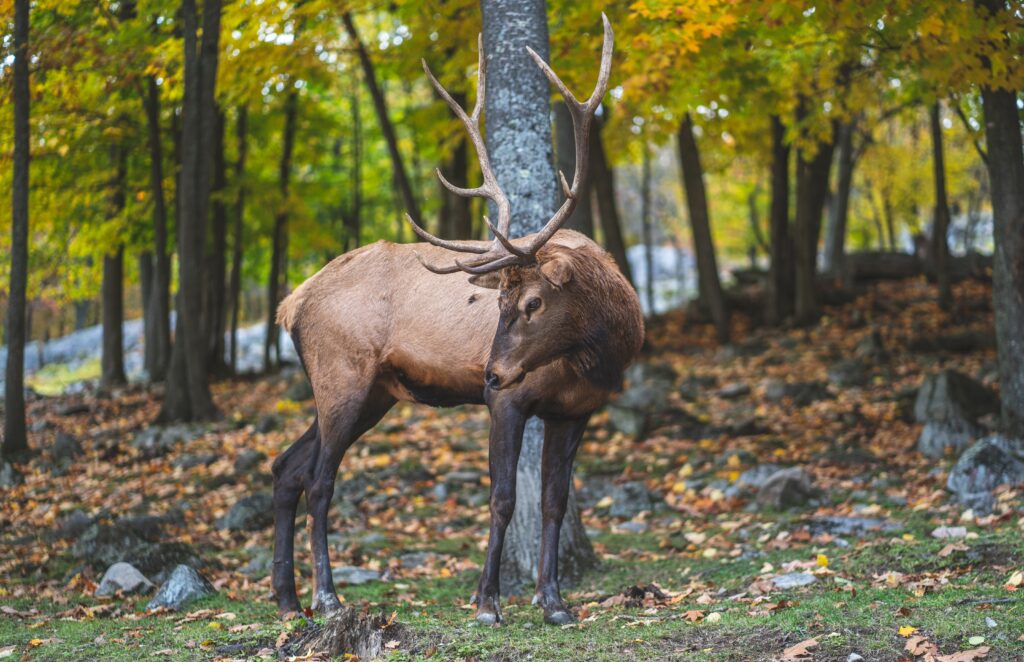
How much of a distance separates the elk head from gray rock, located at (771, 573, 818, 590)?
1874mm

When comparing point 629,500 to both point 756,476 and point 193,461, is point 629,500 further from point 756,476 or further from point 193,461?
point 193,461

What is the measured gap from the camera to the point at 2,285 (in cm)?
2003

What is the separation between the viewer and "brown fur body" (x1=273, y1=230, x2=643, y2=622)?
5.48 meters

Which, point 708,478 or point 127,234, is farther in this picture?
point 127,234

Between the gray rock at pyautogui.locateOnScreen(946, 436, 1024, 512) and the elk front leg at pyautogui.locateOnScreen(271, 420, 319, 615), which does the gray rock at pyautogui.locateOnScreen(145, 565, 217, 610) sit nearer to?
the elk front leg at pyautogui.locateOnScreen(271, 420, 319, 615)

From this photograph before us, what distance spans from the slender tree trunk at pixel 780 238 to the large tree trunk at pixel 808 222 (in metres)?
0.29

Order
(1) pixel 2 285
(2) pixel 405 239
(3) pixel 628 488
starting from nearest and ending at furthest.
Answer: (3) pixel 628 488, (1) pixel 2 285, (2) pixel 405 239

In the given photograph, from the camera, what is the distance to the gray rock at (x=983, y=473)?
7.40m

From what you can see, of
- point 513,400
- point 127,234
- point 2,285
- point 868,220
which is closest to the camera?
point 513,400

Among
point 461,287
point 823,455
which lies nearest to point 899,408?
point 823,455

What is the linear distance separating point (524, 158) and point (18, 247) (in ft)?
23.8

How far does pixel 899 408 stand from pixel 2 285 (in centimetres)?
1725

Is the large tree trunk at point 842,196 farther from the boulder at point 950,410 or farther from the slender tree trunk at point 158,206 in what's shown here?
the slender tree trunk at point 158,206

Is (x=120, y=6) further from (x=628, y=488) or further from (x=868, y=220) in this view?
(x=868, y=220)
